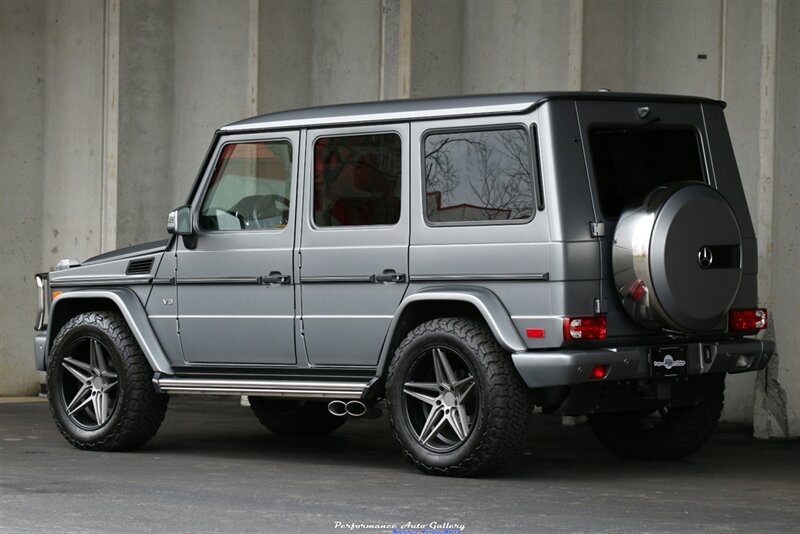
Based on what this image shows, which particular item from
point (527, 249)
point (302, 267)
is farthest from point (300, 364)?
point (527, 249)

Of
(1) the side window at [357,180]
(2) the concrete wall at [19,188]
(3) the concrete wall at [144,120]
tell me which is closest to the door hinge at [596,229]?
(1) the side window at [357,180]

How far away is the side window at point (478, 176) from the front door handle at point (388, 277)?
373 millimetres

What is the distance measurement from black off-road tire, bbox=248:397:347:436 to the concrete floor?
121 mm

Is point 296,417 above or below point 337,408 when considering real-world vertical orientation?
below

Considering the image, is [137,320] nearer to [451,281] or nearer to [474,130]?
[451,281]

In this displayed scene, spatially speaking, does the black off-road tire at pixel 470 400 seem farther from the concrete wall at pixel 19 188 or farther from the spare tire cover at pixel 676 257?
the concrete wall at pixel 19 188

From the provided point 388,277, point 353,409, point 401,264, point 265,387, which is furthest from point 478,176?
point 265,387

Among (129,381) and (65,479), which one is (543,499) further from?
(129,381)

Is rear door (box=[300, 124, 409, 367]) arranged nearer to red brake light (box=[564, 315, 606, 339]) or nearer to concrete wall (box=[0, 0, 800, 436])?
red brake light (box=[564, 315, 606, 339])

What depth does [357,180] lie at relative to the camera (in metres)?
9.38

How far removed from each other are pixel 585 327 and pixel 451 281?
862 millimetres

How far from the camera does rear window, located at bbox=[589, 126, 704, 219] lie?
869cm

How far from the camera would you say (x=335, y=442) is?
11.0 metres

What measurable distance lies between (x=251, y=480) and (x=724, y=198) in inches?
121
